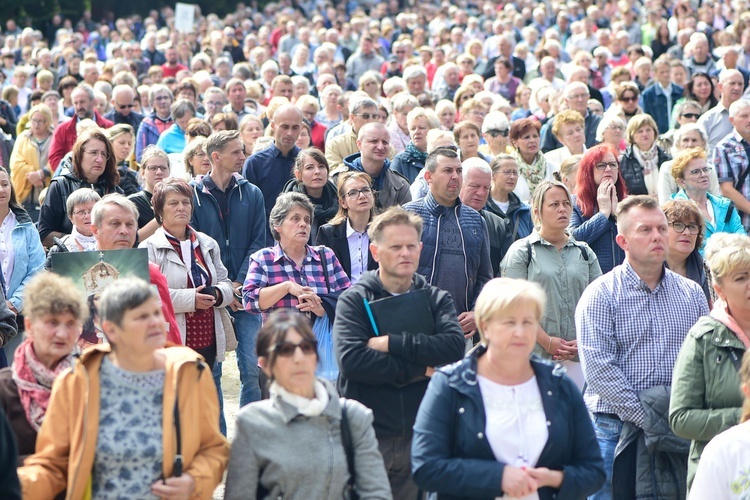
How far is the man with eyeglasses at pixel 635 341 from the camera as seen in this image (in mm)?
5328

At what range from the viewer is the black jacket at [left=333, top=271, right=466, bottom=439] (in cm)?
509

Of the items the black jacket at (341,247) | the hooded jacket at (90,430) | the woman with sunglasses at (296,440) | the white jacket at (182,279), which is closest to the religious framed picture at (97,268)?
the white jacket at (182,279)

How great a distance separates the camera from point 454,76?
15695 millimetres

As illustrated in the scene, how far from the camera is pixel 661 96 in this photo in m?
14.8

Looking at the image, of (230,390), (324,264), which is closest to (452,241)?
(324,264)

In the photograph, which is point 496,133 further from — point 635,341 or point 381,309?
point 381,309

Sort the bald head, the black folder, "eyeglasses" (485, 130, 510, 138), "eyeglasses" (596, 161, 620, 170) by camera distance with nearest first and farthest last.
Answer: the black folder, "eyeglasses" (596, 161, 620, 170), the bald head, "eyeglasses" (485, 130, 510, 138)

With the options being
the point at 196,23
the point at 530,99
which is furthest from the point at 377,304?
the point at 196,23

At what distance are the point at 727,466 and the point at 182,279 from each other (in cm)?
351

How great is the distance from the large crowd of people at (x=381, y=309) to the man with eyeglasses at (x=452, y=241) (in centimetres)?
2

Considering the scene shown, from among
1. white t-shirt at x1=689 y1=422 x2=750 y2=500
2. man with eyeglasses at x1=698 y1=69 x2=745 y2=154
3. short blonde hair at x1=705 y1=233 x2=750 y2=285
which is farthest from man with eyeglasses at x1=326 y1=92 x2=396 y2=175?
white t-shirt at x1=689 y1=422 x2=750 y2=500

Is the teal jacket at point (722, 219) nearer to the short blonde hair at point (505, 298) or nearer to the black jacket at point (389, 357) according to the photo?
the black jacket at point (389, 357)

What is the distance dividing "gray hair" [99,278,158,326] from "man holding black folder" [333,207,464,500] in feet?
3.86

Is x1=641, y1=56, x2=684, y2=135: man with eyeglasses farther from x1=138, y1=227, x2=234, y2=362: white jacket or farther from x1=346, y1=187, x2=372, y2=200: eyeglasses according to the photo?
x1=138, y1=227, x2=234, y2=362: white jacket
